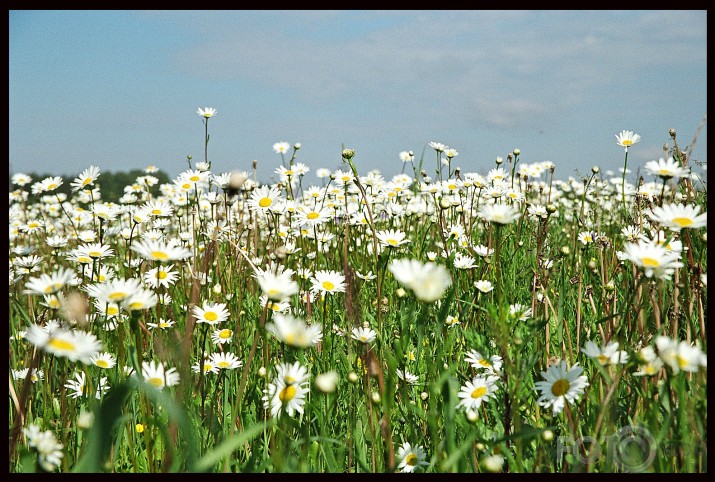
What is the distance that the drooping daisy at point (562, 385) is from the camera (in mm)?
1456

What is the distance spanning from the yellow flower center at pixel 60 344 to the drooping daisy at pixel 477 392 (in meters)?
1.02

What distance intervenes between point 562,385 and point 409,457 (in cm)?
47

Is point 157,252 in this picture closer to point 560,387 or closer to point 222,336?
point 222,336

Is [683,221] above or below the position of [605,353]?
above

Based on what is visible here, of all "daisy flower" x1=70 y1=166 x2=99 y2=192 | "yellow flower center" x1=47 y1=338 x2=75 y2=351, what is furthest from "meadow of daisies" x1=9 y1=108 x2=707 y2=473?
"daisy flower" x1=70 y1=166 x2=99 y2=192

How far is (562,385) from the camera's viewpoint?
1.49 metres

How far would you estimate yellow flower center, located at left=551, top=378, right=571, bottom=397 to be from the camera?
1.47 metres

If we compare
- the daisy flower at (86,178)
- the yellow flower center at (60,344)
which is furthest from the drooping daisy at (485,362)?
the daisy flower at (86,178)

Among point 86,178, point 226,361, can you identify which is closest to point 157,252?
point 226,361

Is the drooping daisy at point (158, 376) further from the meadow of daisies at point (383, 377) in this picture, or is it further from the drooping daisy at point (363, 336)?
the drooping daisy at point (363, 336)

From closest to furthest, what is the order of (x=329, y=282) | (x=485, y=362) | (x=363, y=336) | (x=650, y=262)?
(x=650, y=262)
(x=485, y=362)
(x=363, y=336)
(x=329, y=282)

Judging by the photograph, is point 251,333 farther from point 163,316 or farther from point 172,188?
point 172,188
